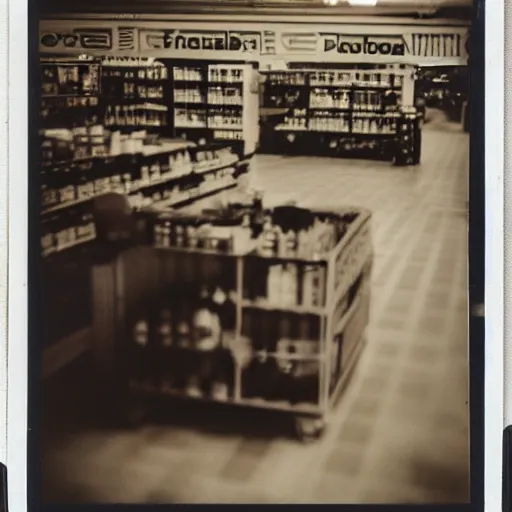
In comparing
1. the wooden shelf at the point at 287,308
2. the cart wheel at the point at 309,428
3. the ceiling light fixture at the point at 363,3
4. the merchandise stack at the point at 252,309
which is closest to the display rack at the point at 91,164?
the merchandise stack at the point at 252,309

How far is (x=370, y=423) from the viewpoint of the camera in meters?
2.66

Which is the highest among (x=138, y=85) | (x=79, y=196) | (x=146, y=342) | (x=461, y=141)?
(x=138, y=85)

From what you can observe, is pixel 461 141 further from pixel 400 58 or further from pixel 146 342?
pixel 146 342

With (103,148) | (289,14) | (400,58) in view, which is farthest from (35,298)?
(400,58)

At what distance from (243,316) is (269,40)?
2.80ft

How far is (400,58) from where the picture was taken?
2678 mm

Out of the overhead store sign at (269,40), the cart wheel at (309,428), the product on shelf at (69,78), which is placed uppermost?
the overhead store sign at (269,40)

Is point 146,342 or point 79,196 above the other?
point 79,196

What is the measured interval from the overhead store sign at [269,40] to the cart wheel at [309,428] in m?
1.11

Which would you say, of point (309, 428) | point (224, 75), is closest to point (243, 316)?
point (309, 428)

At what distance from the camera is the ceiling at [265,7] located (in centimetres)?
266

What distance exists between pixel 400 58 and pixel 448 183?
41 centimetres

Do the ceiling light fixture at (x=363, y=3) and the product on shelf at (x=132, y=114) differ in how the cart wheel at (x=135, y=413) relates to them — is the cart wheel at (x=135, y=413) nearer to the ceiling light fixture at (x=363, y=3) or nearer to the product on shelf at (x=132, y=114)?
the product on shelf at (x=132, y=114)

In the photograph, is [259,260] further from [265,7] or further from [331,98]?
[265,7]
